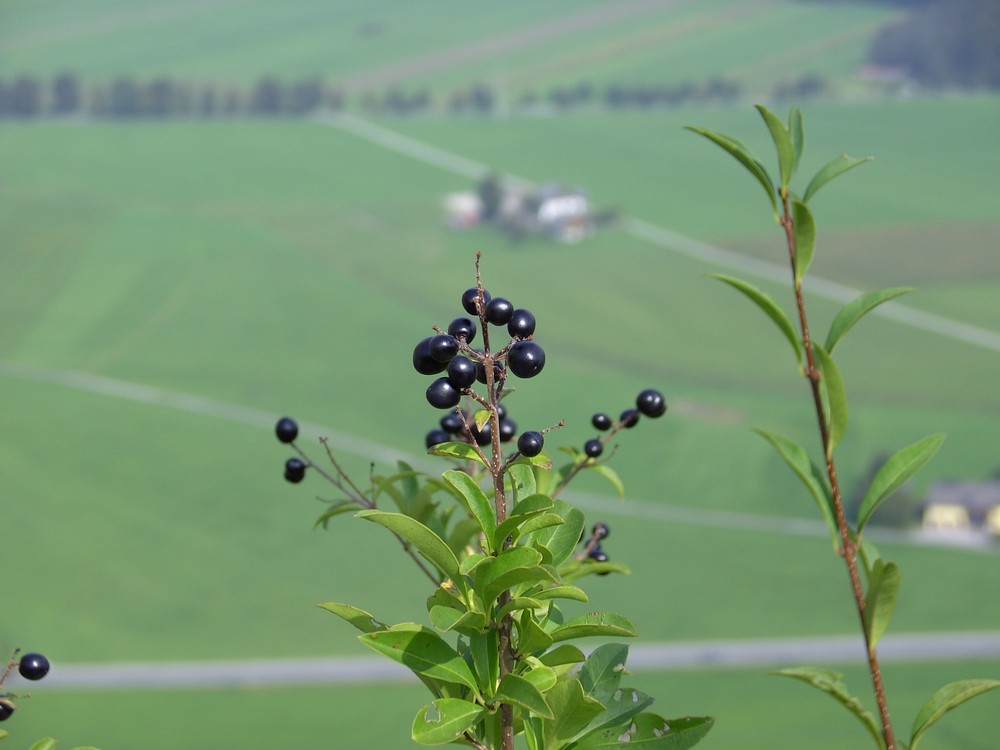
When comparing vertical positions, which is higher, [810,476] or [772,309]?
[772,309]

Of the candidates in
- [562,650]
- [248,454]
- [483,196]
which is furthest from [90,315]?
[562,650]

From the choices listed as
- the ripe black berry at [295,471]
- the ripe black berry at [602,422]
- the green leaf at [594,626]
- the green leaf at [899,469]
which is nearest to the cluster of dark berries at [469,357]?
the green leaf at [594,626]

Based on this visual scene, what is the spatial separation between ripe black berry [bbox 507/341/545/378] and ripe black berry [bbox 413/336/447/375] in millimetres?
162

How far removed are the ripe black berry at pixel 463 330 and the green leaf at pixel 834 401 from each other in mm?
802

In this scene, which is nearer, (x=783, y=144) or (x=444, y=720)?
(x=444, y=720)

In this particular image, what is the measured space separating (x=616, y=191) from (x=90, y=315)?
128 ft

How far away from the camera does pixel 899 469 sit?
342 cm

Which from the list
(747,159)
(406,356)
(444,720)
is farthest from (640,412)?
(406,356)

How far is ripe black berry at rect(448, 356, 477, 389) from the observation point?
10.2ft

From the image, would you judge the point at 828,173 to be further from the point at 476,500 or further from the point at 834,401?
the point at 476,500

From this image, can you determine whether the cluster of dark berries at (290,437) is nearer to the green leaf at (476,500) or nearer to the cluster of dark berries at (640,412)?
the cluster of dark berries at (640,412)

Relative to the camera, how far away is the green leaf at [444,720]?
2.89 metres

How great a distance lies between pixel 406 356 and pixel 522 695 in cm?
8117

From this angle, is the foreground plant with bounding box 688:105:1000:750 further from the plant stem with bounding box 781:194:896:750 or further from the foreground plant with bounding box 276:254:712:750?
the foreground plant with bounding box 276:254:712:750
